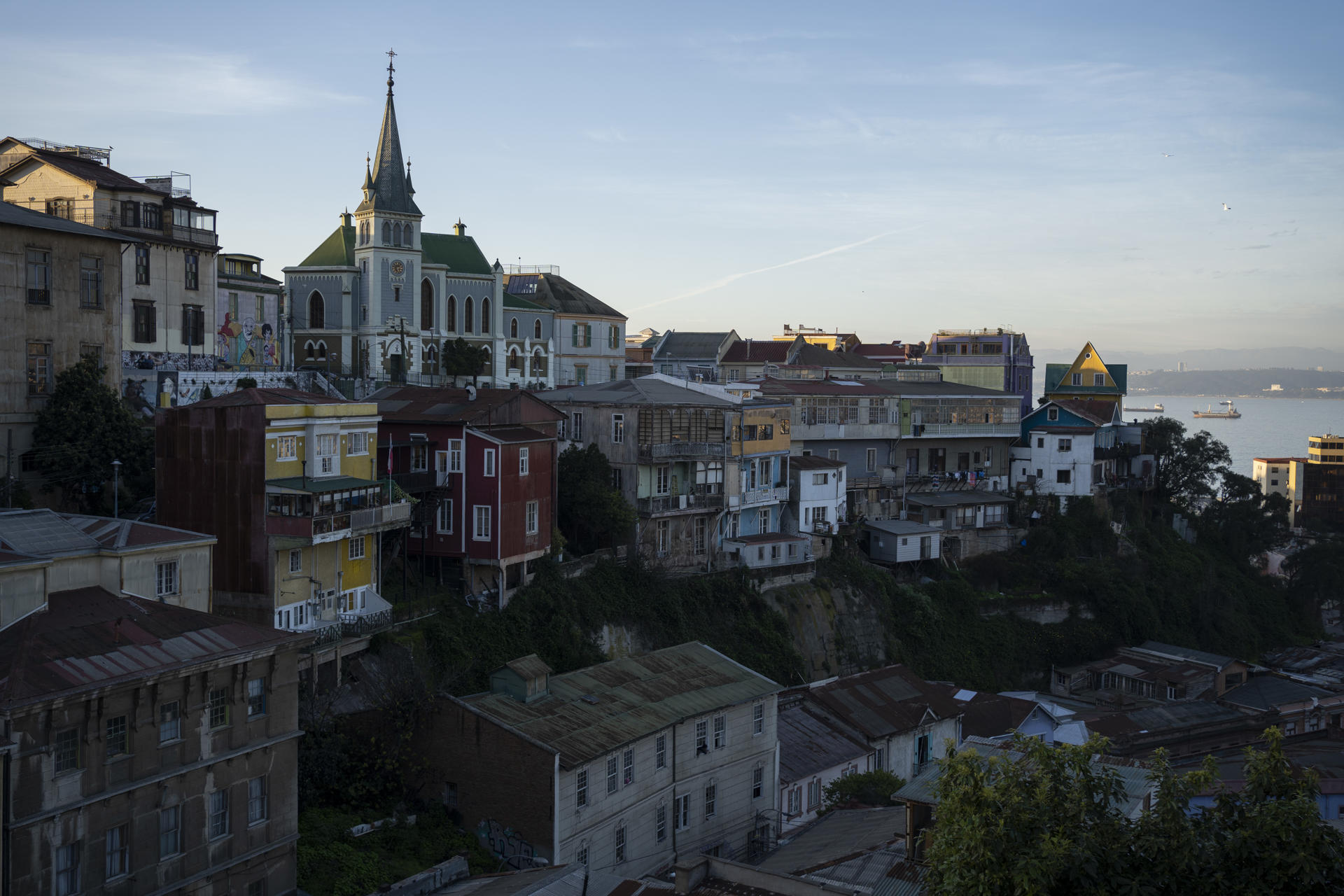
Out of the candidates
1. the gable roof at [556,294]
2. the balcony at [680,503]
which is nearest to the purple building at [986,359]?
the gable roof at [556,294]

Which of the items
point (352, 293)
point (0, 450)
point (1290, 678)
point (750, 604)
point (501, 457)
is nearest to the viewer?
point (0, 450)

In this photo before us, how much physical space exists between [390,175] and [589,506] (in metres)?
26.5

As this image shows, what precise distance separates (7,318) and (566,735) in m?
20.0

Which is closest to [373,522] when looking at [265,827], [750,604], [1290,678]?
[265,827]

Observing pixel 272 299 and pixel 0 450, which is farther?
pixel 272 299

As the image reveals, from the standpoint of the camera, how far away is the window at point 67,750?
61.2 ft

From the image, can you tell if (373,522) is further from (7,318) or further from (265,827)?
(7,318)

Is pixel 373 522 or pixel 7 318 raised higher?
pixel 7 318

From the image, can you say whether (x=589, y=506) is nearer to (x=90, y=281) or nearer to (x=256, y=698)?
(x=90, y=281)

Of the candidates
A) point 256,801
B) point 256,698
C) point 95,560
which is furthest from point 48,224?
point 256,801

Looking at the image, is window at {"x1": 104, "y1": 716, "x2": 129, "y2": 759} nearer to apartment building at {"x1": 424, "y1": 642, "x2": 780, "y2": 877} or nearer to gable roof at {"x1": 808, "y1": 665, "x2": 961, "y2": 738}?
apartment building at {"x1": 424, "y1": 642, "x2": 780, "y2": 877}

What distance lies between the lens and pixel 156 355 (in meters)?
40.0

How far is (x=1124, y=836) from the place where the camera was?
1530 centimetres

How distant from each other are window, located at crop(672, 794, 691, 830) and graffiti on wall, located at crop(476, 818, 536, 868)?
4.84 meters
